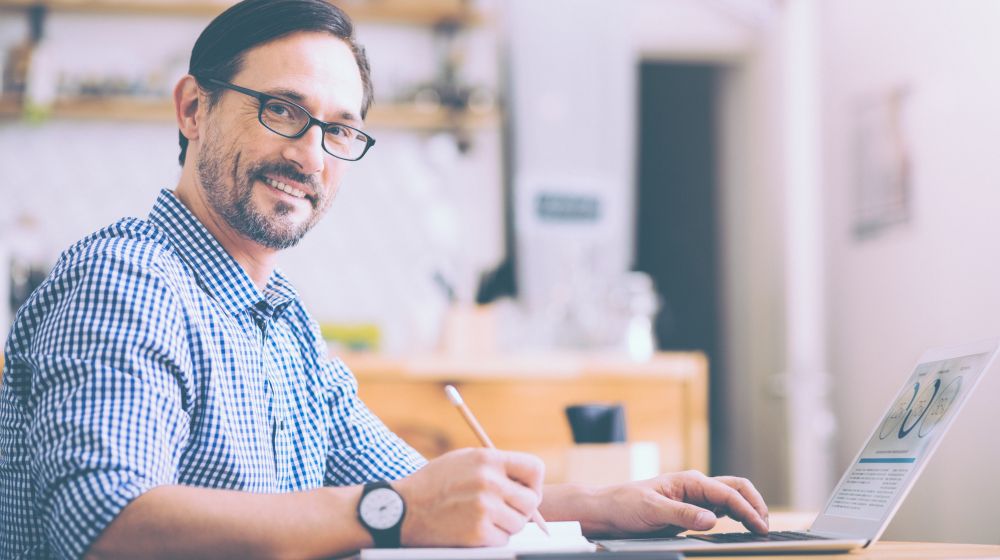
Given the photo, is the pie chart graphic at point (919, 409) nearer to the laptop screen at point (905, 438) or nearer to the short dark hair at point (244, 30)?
the laptop screen at point (905, 438)

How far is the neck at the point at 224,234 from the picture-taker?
4.57 feet

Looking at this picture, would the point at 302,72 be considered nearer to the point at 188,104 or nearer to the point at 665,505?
the point at 188,104

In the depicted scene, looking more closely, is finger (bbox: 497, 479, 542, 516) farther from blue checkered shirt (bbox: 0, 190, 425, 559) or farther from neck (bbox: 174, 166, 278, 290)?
neck (bbox: 174, 166, 278, 290)

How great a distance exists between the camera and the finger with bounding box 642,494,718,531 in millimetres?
1226

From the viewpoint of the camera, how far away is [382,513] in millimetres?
968

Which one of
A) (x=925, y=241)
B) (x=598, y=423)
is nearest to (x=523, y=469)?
(x=598, y=423)

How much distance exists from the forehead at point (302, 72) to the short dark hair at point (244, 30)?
1 cm

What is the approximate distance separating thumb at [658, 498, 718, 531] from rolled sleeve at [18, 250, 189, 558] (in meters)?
0.55

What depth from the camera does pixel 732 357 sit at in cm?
497

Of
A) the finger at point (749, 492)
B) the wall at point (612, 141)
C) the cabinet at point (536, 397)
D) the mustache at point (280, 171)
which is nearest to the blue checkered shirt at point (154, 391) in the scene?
the mustache at point (280, 171)

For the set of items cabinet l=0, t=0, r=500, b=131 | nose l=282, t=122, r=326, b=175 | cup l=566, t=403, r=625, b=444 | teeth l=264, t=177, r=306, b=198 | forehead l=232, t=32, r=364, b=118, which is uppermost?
cabinet l=0, t=0, r=500, b=131

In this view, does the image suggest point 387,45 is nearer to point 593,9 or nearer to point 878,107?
point 593,9

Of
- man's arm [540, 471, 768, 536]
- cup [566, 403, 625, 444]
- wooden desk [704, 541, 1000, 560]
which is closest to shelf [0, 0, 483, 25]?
cup [566, 403, 625, 444]

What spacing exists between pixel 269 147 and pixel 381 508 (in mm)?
583
